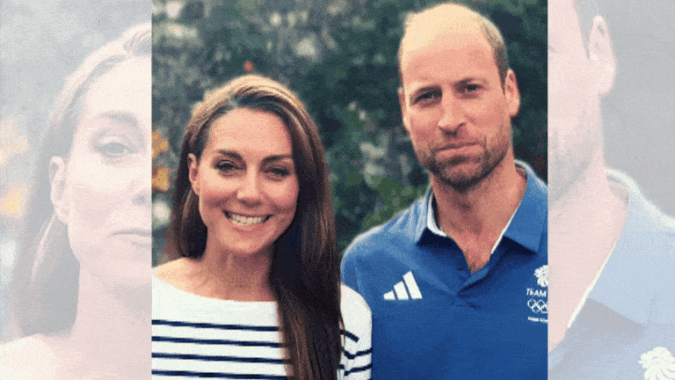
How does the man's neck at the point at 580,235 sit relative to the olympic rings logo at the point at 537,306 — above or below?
above

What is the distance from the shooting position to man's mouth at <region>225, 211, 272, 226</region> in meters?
3.46

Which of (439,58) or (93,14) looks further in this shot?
(93,14)

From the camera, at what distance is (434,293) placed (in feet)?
11.6

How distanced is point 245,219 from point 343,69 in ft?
3.40

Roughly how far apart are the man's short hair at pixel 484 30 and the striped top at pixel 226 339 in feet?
5.00

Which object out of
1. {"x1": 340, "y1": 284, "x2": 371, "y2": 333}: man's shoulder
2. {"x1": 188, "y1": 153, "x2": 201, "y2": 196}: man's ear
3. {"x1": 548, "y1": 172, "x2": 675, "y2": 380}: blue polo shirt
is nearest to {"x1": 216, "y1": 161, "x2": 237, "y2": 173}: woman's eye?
{"x1": 188, "y1": 153, "x2": 201, "y2": 196}: man's ear

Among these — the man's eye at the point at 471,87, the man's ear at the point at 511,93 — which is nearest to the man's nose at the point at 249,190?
the man's eye at the point at 471,87

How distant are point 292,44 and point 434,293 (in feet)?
5.38

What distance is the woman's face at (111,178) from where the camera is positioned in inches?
144

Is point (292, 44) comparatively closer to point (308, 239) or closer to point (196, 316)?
point (308, 239)

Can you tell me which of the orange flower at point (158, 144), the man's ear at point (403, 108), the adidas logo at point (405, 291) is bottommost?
the adidas logo at point (405, 291)

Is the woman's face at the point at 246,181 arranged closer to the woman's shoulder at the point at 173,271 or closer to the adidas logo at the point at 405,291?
the woman's shoulder at the point at 173,271

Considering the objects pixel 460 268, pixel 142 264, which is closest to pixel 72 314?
pixel 142 264

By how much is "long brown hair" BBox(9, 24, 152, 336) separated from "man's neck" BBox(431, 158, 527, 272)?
6.99 feet
